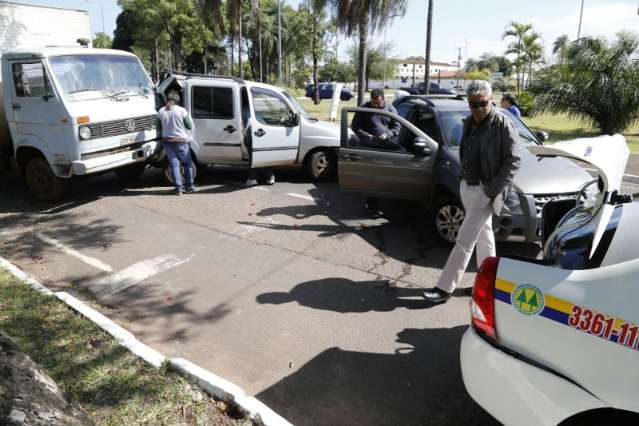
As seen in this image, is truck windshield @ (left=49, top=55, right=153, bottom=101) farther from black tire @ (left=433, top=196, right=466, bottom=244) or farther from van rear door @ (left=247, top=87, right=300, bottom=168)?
black tire @ (left=433, top=196, right=466, bottom=244)

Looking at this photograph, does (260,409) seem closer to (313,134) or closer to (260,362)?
(260,362)

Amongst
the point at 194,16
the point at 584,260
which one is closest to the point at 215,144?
the point at 584,260

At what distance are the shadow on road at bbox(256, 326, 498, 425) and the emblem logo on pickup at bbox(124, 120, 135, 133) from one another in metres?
5.60

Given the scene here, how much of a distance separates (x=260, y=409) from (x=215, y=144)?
20.9 feet

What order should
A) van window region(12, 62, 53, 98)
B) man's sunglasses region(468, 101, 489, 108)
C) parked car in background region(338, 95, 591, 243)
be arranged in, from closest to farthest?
man's sunglasses region(468, 101, 489, 108) → parked car in background region(338, 95, 591, 243) → van window region(12, 62, 53, 98)

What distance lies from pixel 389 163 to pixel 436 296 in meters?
2.38

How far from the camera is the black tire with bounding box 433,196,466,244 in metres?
5.81

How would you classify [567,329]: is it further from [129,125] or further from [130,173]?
[130,173]

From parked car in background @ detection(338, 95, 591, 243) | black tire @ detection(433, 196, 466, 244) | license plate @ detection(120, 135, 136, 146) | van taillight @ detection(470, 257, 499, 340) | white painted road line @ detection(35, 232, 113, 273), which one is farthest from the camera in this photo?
license plate @ detection(120, 135, 136, 146)

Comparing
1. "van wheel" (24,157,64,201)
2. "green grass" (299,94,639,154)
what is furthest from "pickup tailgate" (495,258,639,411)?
"green grass" (299,94,639,154)

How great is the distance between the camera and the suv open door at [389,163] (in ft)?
20.4

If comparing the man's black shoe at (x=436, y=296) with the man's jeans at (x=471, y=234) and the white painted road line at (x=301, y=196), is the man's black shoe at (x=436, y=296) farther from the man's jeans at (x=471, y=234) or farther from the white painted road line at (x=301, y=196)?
the white painted road line at (x=301, y=196)

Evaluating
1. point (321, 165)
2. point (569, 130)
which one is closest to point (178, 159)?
point (321, 165)

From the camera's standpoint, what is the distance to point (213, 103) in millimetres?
8656
